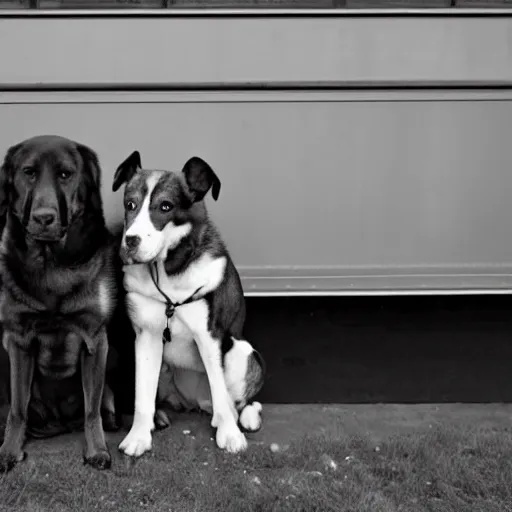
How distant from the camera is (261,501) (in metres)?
3.02

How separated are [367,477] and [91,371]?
4.39ft

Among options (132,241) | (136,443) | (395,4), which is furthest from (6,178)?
(395,4)

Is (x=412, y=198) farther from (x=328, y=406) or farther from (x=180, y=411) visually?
(x=180, y=411)

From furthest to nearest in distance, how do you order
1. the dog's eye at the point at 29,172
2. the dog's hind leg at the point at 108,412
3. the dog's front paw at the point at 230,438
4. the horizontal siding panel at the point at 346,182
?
1. the horizontal siding panel at the point at 346,182
2. the dog's hind leg at the point at 108,412
3. the dog's front paw at the point at 230,438
4. the dog's eye at the point at 29,172

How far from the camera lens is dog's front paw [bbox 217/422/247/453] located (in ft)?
11.5

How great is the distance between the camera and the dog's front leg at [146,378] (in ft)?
11.7

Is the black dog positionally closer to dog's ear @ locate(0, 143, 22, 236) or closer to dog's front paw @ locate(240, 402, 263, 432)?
dog's ear @ locate(0, 143, 22, 236)

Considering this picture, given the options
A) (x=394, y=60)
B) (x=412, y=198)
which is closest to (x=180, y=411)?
(x=412, y=198)

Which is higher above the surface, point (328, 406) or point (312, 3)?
point (312, 3)

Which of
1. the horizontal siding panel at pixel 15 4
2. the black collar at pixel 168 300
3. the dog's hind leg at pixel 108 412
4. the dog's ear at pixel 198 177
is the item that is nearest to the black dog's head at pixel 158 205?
the dog's ear at pixel 198 177

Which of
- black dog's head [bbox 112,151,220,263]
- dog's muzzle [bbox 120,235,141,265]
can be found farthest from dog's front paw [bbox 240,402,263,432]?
dog's muzzle [bbox 120,235,141,265]

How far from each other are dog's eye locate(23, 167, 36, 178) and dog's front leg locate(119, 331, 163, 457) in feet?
3.07

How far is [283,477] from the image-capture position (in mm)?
3230

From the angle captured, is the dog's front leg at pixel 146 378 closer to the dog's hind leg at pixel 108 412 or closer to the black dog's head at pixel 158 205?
the dog's hind leg at pixel 108 412
